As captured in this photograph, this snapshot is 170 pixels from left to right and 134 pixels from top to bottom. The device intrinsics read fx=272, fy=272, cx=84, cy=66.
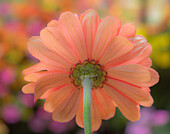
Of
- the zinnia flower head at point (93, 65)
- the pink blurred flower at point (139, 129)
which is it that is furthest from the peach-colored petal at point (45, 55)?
the pink blurred flower at point (139, 129)

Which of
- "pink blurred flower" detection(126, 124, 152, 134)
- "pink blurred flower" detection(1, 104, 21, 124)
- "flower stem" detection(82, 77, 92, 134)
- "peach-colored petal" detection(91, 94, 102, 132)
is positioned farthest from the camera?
"pink blurred flower" detection(1, 104, 21, 124)

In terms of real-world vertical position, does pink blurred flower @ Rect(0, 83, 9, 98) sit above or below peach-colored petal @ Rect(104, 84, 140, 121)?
below

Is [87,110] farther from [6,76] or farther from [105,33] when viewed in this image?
[6,76]

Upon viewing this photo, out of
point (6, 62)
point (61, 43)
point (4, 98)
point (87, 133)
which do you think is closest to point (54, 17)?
point (6, 62)

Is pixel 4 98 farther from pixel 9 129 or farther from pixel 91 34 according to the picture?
pixel 91 34

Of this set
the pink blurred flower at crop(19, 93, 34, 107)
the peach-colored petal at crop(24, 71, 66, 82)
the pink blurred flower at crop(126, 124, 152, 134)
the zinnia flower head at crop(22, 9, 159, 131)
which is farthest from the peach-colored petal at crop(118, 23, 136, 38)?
the pink blurred flower at crop(19, 93, 34, 107)

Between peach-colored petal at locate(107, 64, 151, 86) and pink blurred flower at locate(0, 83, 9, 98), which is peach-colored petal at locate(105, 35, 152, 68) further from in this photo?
pink blurred flower at locate(0, 83, 9, 98)

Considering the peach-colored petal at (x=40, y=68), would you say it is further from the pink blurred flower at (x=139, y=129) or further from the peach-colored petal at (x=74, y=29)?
the pink blurred flower at (x=139, y=129)
